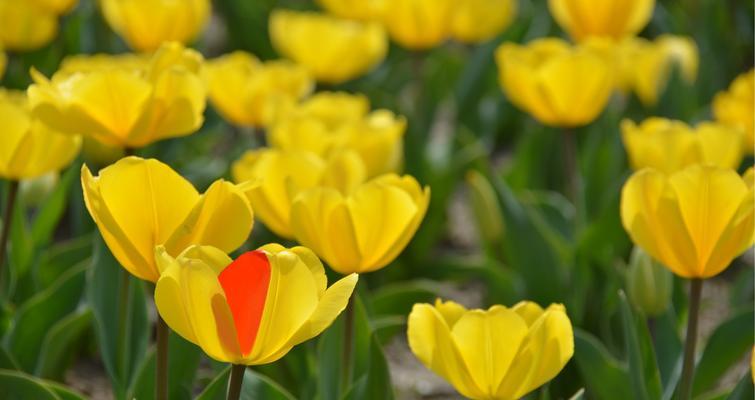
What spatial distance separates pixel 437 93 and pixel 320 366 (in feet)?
5.78

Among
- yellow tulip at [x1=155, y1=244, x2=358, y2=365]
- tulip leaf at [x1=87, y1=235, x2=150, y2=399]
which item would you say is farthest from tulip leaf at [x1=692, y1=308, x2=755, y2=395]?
yellow tulip at [x1=155, y1=244, x2=358, y2=365]

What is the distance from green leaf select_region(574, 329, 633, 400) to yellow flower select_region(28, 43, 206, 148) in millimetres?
619

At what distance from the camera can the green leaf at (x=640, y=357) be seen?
1492mm

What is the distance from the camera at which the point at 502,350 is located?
125cm

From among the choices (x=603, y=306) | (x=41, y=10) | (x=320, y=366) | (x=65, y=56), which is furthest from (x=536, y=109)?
(x=65, y=56)

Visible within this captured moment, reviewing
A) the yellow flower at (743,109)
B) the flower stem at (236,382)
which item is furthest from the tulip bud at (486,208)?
the flower stem at (236,382)

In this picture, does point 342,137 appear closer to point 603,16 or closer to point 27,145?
point 27,145

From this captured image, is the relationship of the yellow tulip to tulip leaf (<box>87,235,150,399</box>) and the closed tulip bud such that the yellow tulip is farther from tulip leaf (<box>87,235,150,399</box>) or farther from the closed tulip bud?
the closed tulip bud

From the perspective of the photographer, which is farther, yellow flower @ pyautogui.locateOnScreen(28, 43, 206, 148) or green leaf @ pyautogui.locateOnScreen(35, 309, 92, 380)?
green leaf @ pyautogui.locateOnScreen(35, 309, 92, 380)

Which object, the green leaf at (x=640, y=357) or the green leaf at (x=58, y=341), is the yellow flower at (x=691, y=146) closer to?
the green leaf at (x=640, y=357)

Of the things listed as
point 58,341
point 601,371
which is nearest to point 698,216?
point 601,371

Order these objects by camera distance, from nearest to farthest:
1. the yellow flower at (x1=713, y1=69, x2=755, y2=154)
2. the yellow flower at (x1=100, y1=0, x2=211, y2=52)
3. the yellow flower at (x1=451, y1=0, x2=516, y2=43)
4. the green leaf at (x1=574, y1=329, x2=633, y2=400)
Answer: the green leaf at (x1=574, y1=329, x2=633, y2=400)
the yellow flower at (x1=713, y1=69, x2=755, y2=154)
the yellow flower at (x1=100, y1=0, x2=211, y2=52)
the yellow flower at (x1=451, y1=0, x2=516, y2=43)

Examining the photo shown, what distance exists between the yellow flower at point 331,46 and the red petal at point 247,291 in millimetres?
1741

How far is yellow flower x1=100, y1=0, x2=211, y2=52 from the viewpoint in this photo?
104 inches
